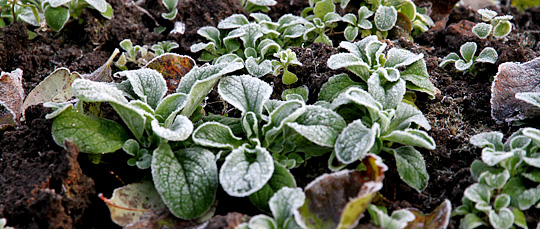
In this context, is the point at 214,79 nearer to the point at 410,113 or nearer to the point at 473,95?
the point at 410,113

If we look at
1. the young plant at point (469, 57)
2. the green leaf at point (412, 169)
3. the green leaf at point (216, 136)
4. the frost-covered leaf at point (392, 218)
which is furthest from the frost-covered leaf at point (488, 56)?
the green leaf at point (216, 136)

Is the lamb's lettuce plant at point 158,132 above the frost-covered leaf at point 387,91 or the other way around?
the other way around

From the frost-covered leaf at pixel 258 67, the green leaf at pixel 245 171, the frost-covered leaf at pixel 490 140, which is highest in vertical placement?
the frost-covered leaf at pixel 490 140

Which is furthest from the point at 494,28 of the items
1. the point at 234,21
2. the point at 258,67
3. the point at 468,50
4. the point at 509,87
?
the point at 234,21

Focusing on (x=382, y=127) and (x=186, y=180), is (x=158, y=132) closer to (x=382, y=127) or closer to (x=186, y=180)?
(x=186, y=180)

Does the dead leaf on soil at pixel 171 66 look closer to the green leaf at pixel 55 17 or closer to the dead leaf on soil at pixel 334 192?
the green leaf at pixel 55 17
